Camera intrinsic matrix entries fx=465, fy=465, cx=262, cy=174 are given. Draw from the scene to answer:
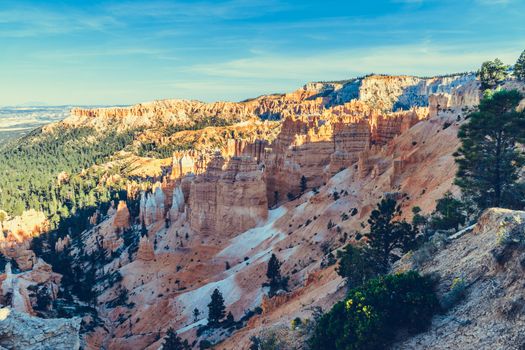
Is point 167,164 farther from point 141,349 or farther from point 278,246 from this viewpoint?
point 141,349

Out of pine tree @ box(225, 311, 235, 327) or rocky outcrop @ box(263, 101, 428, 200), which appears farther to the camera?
rocky outcrop @ box(263, 101, 428, 200)

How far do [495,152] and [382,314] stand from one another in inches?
547

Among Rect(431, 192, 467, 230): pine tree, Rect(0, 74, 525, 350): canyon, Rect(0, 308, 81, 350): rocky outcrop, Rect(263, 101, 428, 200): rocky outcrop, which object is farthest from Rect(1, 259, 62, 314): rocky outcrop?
Rect(263, 101, 428, 200): rocky outcrop

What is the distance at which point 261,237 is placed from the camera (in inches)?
2443

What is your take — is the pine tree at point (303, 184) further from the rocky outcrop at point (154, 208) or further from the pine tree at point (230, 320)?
the pine tree at point (230, 320)

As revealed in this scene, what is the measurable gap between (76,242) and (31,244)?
9871 millimetres

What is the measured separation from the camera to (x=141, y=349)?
42.5m

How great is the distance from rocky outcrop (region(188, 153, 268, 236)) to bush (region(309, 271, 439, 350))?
48.5 m

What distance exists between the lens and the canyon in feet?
70.7

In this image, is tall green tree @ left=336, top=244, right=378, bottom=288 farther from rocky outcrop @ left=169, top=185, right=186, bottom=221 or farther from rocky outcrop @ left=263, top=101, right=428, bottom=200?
rocky outcrop @ left=169, top=185, right=186, bottom=221

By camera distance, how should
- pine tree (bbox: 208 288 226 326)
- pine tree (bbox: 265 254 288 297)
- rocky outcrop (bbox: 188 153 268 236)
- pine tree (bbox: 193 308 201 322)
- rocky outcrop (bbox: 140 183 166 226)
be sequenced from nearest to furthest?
pine tree (bbox: 208 288 226 326) < pine tree (bbox: 265 254 288 297) < pine tree (bbox: 193 308 201 322) < rocky outcrop (bbox: 188 153 268 236) < rocky outcrop (bbox: 140 183 166 226)

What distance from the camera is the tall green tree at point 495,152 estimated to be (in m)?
24.5

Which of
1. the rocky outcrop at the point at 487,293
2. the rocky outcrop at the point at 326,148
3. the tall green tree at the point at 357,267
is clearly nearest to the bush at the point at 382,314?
the rocky outcrop at the point at 487,293

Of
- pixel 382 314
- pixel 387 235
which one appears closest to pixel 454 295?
pixel 382 314
